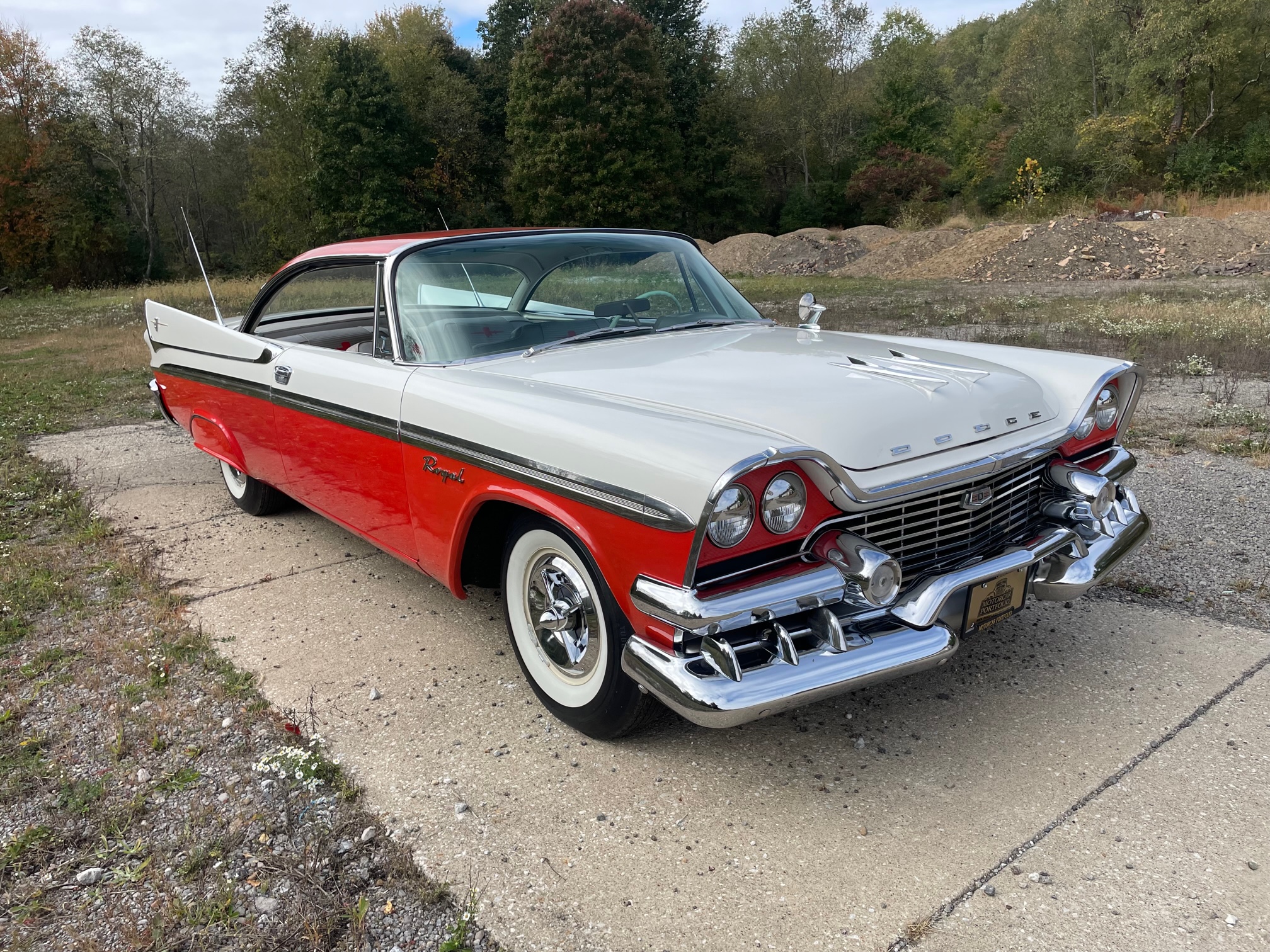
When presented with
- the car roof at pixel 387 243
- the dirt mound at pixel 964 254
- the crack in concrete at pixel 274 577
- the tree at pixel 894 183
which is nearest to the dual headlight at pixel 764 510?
the car roof at pixel 387 243

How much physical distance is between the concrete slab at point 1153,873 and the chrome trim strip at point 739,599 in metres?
0.76

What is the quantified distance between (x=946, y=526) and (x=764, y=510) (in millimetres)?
679

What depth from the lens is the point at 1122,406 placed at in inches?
122

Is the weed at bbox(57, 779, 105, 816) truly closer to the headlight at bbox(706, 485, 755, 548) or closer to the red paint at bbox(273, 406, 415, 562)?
the red paint at bbox(273, 406, 415, 562)

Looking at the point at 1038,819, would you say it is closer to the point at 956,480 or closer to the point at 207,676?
the point at 956,480

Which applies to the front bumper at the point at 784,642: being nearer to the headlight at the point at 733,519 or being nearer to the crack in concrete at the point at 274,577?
the headlight at the point at 733,519

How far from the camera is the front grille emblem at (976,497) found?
2436 mm

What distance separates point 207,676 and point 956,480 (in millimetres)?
2657

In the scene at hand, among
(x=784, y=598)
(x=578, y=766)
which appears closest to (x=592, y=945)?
(x=578, y=766)

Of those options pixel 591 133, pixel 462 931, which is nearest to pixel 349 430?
pixel 462 931

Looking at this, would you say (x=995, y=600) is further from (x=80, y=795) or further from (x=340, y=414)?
(x=80, y=795)

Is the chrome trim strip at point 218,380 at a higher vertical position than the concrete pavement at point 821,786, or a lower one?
higher

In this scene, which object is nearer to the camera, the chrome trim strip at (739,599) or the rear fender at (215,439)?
the chrome trim strip at (739,599)

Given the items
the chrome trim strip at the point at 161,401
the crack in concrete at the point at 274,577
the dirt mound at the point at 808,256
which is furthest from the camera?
the dirt mound at the point at 808,256
